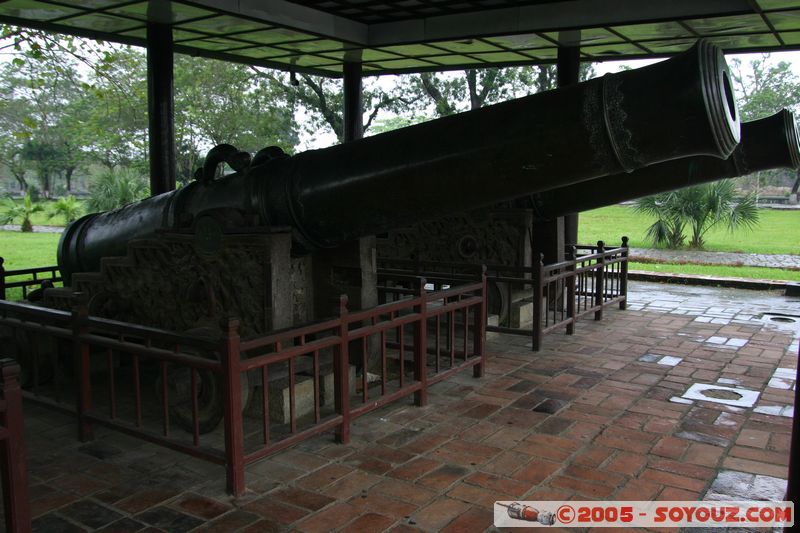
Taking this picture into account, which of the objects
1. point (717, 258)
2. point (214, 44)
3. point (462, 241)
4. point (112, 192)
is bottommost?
point (717, 258)

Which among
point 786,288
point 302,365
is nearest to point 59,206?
point 302,365

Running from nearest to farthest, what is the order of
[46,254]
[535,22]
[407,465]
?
[407,465] → [535,22] → [46,254]

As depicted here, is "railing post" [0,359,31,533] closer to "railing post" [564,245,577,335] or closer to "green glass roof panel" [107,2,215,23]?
"green glass roof panel" [107,2,215,23]

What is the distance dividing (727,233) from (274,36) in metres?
15.0

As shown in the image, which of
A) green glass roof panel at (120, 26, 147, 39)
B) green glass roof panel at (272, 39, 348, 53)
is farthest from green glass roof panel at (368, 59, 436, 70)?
green glass roof panel at (120, 26, 147, 39)

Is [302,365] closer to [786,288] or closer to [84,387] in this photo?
[84,387]

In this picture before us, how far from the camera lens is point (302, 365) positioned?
448 cm

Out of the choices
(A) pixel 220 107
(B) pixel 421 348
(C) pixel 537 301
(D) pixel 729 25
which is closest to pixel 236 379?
(B) pixel 421 348

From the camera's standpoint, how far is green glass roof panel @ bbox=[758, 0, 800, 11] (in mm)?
6234

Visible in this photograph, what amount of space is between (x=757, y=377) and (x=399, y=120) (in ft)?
63.6

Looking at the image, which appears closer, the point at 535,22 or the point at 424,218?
the point at 424,218

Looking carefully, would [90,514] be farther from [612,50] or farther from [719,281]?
[719,281]

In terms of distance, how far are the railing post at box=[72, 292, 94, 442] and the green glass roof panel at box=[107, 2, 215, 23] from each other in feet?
12.5

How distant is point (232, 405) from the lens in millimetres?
3232
